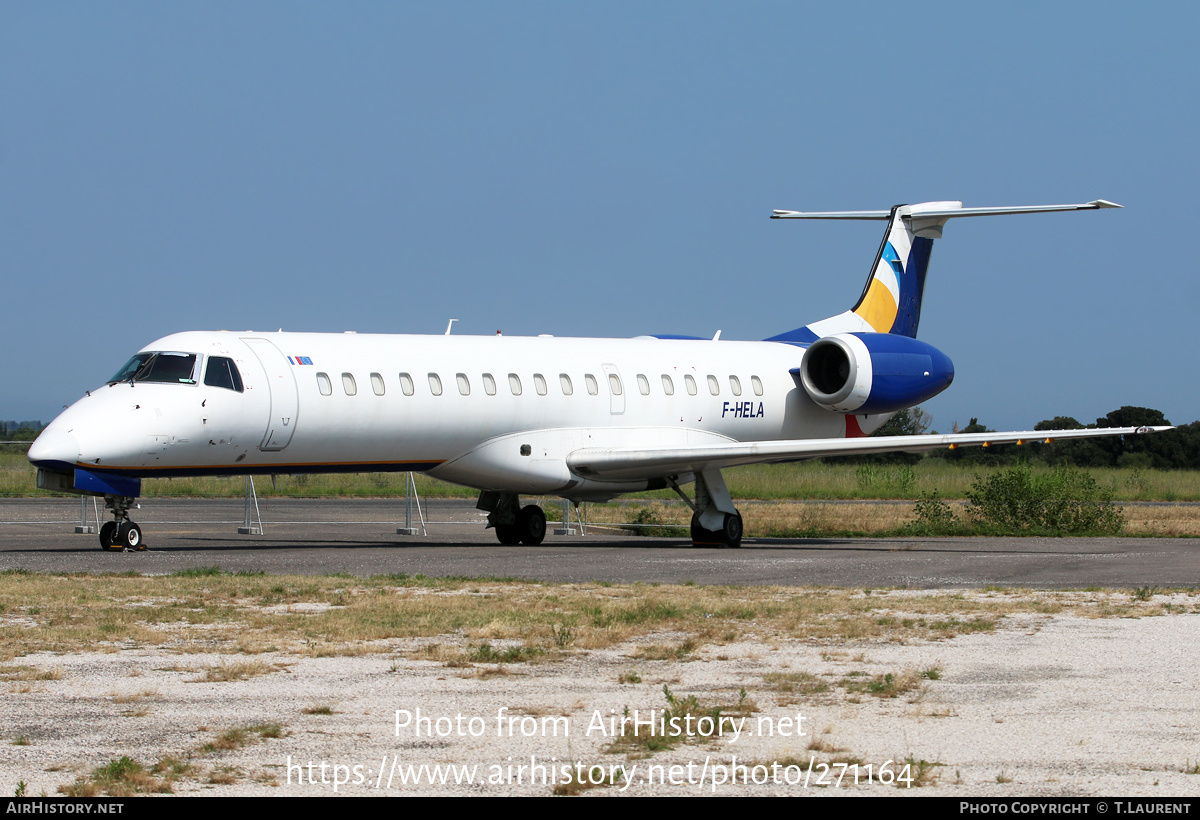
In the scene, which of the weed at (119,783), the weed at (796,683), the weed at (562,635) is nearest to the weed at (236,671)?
the weed at (562,635)

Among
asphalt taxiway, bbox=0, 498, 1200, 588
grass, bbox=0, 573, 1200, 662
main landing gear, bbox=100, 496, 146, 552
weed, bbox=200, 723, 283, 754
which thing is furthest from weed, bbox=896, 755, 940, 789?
main landing gear, bbox=100, 496, 146, 552

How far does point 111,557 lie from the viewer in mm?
18594

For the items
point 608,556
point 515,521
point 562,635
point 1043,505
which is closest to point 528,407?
point 515,521

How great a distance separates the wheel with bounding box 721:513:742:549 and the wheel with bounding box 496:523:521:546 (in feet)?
11.4

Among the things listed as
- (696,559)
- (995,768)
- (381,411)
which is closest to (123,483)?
(381,411)

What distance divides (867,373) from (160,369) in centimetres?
1274

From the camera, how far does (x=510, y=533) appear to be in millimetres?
24125

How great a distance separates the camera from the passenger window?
19422 mm

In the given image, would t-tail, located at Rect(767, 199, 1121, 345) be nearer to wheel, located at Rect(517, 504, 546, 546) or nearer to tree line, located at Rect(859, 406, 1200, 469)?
wheel, located at Rect(517, 504, 546, 546)

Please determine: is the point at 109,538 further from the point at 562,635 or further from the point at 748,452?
the point at 562,635

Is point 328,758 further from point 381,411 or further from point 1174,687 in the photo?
point 381,411

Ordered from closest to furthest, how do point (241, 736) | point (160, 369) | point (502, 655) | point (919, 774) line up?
point (919, 774) → point (241, 736) → point (502, 655) → point (160, 369)

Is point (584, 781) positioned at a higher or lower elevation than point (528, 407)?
lower

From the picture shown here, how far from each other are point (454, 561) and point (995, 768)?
12920 mm
